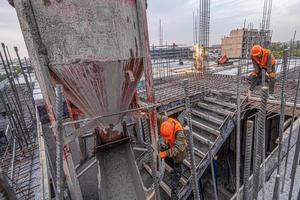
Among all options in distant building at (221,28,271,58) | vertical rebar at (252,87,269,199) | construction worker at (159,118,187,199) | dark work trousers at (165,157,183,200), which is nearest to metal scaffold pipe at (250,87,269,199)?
vertical rebar at (252,87,269,199)

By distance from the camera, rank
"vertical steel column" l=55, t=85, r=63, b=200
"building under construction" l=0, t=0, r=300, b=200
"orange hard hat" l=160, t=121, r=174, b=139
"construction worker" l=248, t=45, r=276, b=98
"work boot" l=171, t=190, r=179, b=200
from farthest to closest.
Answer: "construction worker" l=248, t=45, r=276, b=98 → "work boot" l=171, t=190, r=179, b=200 → "orange hard hat" l=160, t=121, r=174, b=139 → "building under construction" l=0, t=0, r=300, b=200 → "vertical steel column" l=55, t=85, r=63, b=200

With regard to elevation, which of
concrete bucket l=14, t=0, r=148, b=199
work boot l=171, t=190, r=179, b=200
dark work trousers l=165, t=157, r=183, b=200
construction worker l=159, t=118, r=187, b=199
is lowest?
work boot l=171, t=190, r=179, b=200

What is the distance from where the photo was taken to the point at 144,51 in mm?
3000

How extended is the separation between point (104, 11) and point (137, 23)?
25.3 inches

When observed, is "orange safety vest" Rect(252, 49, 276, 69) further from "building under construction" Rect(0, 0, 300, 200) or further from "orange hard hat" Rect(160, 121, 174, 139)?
"orange hard hat" Rect(160, 121, 174, 139)

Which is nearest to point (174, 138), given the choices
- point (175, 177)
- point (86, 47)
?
point (175, 177)

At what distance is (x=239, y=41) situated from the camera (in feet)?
60.8

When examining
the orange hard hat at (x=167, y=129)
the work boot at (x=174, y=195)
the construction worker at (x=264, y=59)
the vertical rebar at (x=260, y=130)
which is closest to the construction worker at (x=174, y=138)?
the orange hard hat at (x=167, y=129)

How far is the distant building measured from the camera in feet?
57.5

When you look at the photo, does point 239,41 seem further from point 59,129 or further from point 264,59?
point 59,129

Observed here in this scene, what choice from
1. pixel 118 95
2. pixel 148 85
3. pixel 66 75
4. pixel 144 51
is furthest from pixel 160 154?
pixel 66 75

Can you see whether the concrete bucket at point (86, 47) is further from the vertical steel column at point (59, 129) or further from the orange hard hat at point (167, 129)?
the orange hard hat at point (167, 129)

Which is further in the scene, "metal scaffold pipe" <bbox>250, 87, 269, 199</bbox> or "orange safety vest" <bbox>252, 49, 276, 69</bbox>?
"orange safety vest" <bbox>252, 49, 276, 69</bbox>

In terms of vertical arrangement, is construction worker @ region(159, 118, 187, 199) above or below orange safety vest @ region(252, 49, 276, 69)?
below
